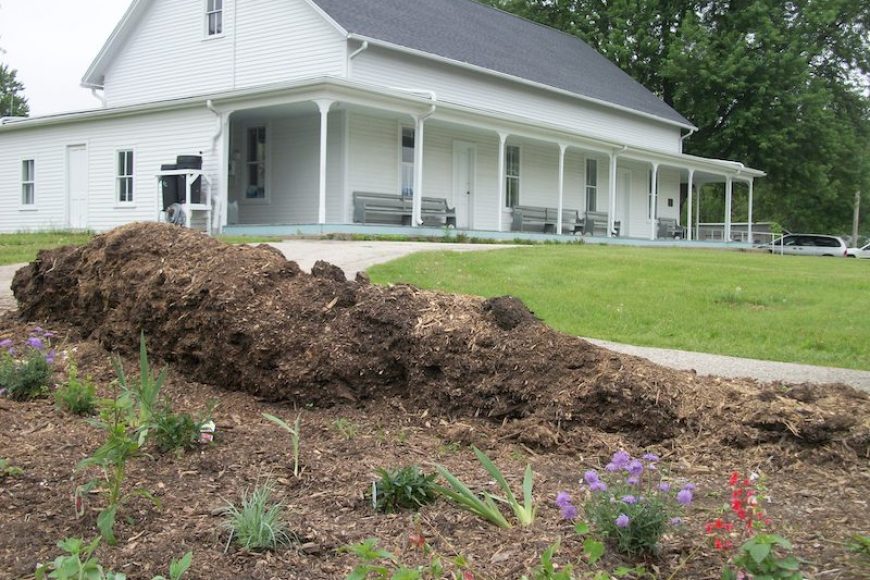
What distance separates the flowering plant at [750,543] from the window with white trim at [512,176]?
21326 mm

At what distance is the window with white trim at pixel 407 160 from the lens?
68.2 ft

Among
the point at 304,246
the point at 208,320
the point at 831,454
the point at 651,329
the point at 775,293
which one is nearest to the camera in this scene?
the point at 831,454

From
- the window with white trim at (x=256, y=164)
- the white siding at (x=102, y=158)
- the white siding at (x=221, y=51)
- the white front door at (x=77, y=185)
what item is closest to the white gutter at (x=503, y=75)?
the white siding at (x=221, y=51)

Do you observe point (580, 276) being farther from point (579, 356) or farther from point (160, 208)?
point (160, 208)

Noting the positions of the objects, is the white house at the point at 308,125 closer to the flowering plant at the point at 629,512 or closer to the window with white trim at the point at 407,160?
the window with white trim at the point at 407,160

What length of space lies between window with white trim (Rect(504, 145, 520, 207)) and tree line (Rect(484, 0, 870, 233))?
562 inches

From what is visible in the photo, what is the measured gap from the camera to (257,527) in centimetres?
279

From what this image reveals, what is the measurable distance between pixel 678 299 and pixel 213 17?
16273 mm

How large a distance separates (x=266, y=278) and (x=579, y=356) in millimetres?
1893

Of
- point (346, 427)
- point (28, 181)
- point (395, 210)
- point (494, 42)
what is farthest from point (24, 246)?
point (494, 42)

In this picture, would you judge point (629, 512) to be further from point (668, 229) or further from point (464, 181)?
point (668, 229)

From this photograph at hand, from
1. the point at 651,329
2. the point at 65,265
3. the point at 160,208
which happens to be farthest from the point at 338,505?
the point at 160,208

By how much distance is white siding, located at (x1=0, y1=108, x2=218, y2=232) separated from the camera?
64.8 ft

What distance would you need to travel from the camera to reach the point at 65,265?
5742mm
